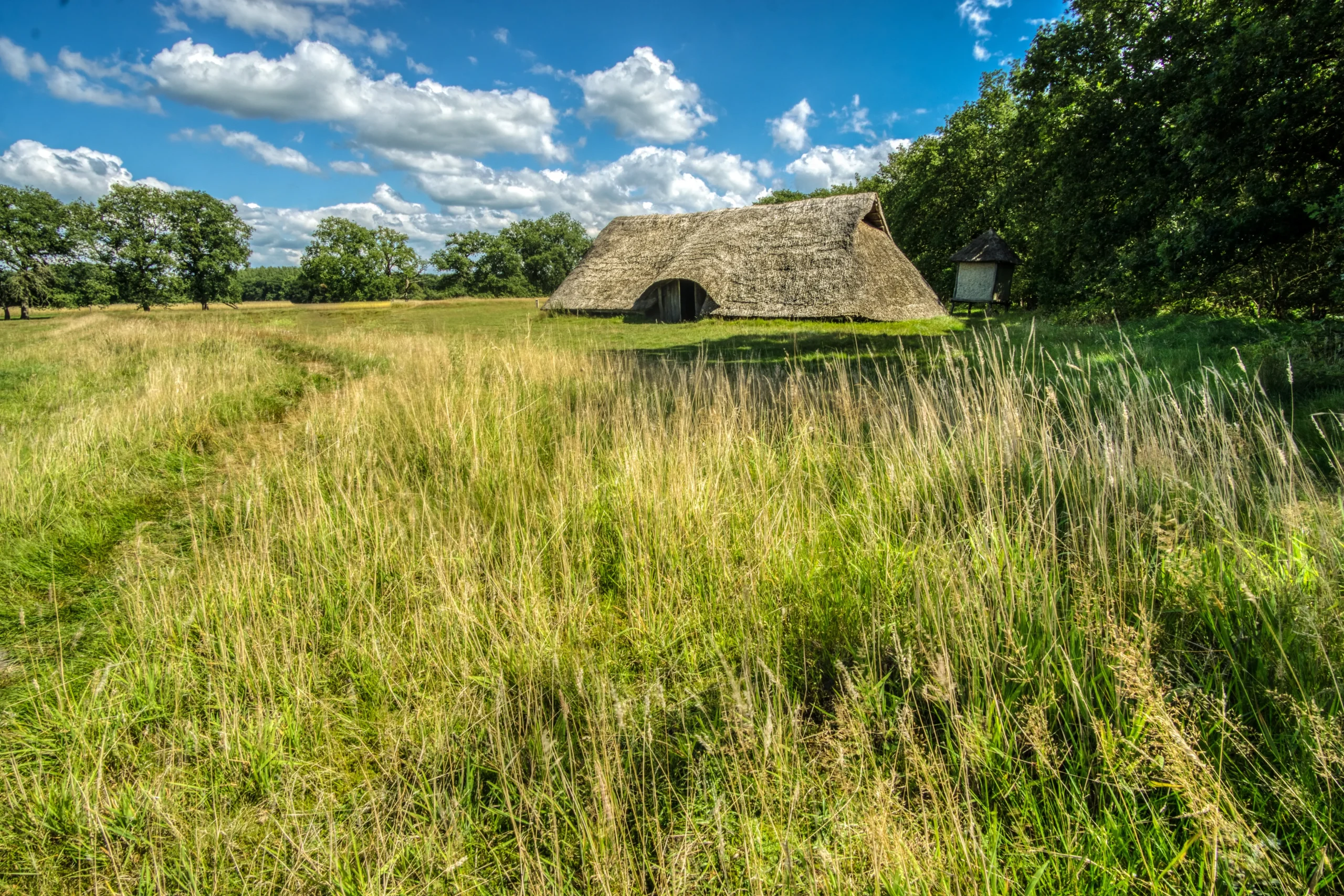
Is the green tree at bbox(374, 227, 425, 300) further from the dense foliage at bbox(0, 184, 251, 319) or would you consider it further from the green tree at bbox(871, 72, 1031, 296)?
the green tree at bbox(871, 72, 1031, 296)

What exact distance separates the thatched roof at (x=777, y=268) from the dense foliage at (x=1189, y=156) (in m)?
7.50

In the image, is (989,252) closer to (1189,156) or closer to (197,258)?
(1189,156)

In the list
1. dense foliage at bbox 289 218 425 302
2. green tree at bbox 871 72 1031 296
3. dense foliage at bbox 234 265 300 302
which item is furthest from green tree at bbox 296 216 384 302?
green tree at bbox 871 72 1031 296

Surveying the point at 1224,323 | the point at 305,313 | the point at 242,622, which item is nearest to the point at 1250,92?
the point at 1224,323

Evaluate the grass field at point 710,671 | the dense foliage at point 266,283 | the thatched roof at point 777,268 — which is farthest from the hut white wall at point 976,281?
the dense foliage at point 266,283

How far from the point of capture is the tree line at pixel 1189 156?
5.51 m

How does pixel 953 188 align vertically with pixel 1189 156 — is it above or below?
above

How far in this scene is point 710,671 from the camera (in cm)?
210

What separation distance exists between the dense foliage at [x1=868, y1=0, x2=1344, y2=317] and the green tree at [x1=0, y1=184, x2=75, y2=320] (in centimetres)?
5311

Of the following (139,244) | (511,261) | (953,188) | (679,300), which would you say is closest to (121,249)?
(139,244)

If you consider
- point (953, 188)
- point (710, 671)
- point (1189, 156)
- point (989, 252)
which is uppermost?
point (953, 188)

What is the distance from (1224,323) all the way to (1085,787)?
424 inches

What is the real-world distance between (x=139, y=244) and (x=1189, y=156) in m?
59.9

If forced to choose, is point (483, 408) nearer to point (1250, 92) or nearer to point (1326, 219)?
point (1326, 219)
